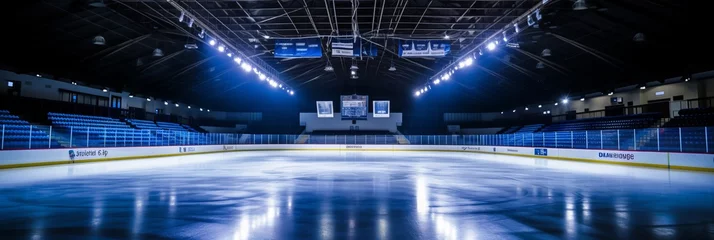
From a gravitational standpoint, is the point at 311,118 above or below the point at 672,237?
above

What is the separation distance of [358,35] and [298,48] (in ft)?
9.45

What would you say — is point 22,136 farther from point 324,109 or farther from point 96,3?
point 324,109

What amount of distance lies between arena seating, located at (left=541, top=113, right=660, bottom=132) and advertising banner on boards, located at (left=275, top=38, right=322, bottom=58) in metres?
19.4

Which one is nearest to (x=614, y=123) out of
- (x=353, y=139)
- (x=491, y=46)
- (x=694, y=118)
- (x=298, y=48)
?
(x=694, y=118)

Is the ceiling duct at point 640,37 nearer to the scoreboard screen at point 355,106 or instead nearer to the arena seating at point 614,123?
the arena seating at point 614,123

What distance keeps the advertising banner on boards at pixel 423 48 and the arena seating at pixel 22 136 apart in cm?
1598

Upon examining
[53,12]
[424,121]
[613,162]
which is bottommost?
[613,162]

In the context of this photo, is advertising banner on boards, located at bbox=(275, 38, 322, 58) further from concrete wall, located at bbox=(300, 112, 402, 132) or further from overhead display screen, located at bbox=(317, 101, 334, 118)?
concrete wall, located at bbox=(300, 112, 402, 132)

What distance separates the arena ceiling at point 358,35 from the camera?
51.4ft

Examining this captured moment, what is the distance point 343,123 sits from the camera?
4550 centimetres

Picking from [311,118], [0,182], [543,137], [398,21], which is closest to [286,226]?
[0,182]

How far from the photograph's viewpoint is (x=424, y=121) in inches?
1816

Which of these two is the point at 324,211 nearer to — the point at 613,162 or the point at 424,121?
the point at 613,162

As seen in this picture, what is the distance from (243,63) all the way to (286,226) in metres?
19.2
